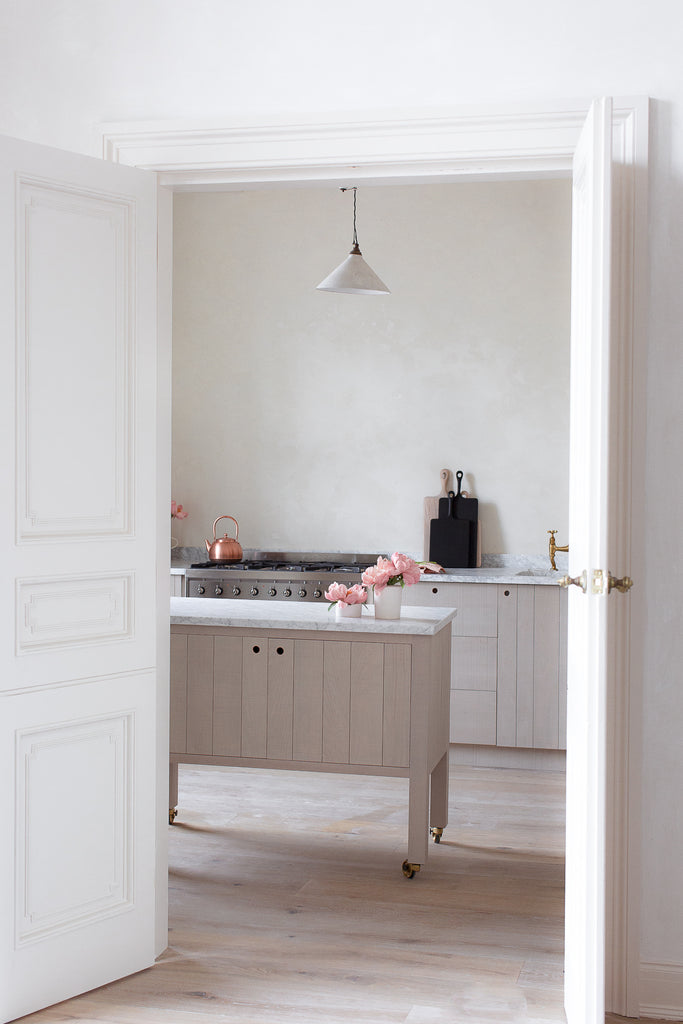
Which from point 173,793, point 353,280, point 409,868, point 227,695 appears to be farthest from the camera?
point 353,280

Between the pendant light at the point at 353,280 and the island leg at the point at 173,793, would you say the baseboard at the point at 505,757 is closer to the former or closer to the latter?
the island leg at the point at 173,793

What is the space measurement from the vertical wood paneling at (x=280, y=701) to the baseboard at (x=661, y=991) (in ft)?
5.25

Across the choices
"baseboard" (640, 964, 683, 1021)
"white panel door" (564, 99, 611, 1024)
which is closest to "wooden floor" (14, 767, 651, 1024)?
"baseboard" (640, 964, 683, 1021)

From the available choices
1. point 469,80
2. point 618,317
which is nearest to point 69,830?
point 618,317

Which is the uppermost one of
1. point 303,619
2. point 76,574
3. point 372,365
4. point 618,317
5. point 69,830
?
point 372,365

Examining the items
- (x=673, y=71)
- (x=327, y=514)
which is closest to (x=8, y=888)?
→ (x=673, y=71)

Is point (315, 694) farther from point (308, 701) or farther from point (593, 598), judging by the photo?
point (593, 598)

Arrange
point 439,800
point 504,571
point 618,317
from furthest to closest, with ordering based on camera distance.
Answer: point 504,571 → point 439,800 → point 618,317

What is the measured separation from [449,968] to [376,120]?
2.49 metres

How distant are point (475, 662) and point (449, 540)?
2.72 ft

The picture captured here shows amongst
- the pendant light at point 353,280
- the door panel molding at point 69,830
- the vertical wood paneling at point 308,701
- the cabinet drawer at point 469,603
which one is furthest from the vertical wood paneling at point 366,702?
the pendant light at point 353,280

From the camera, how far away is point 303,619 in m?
4.01

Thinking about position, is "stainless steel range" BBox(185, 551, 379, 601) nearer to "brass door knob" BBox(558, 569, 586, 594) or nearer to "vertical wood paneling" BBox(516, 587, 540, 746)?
"vertical wood paneling" BBox(516, 587, 540, 746)

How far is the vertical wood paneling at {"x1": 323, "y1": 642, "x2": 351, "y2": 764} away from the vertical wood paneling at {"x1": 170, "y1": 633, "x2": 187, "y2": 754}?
0.58m
